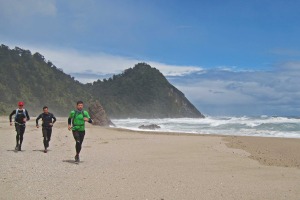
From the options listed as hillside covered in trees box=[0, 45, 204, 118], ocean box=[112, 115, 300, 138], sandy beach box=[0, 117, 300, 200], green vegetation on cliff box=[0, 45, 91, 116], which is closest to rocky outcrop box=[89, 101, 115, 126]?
ocean box=[112, 115, 300, 138]

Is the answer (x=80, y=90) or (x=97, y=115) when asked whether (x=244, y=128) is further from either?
(x=80, y=90)

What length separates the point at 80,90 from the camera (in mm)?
101500

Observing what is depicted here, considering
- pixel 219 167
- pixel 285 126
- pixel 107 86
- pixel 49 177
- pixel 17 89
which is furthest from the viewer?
pixel 107 86

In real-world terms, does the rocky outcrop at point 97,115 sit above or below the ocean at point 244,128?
above

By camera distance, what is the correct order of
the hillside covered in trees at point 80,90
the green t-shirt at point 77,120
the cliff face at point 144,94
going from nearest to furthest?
the green t-shirt at point 77,120, the hillside covered in trees at point 80,90, the cliff face at point 144,94

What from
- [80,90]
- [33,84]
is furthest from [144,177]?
[80,90]

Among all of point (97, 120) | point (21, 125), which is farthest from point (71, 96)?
point (21, 125)

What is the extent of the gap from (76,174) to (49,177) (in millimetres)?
728

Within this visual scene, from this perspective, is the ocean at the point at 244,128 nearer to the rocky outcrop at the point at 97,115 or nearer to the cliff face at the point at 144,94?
the rocky outcrop at the point at 97,115

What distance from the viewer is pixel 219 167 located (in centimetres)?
1055

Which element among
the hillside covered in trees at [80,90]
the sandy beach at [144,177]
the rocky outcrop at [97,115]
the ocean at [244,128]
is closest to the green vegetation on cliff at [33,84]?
the hillside covered in trees at [80,90]

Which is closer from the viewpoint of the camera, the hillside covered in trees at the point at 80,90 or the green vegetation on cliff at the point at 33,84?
the green vegetation on cliff at the point at 33,84

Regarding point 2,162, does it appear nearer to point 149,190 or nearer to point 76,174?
point 76,174

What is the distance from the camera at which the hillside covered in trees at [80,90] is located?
275 feet
